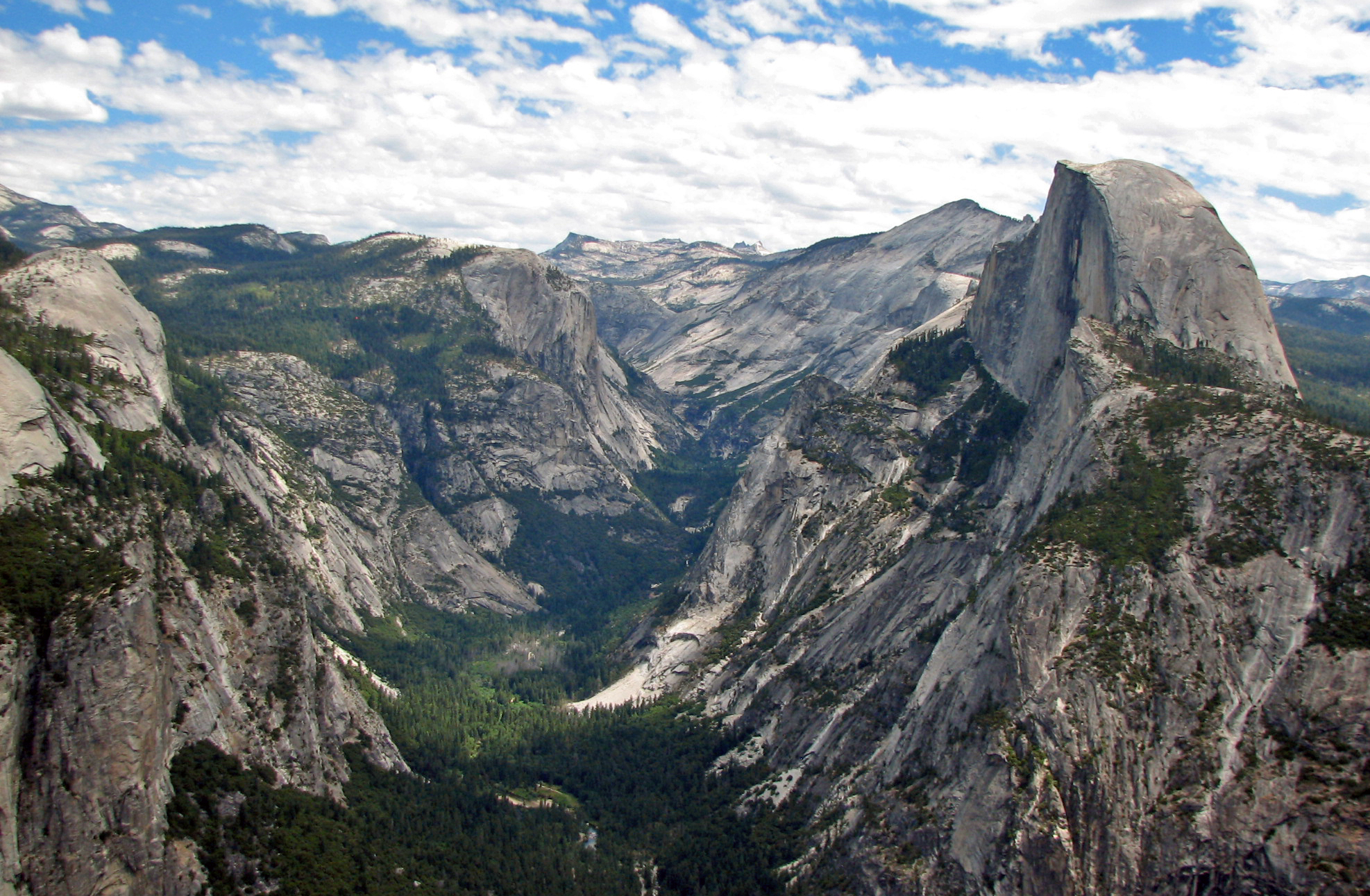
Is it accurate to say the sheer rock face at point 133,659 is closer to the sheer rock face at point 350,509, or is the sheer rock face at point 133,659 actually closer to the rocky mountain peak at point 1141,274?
the sheer rock face at point 350,509

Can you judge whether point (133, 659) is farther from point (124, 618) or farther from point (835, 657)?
point (835, 657)

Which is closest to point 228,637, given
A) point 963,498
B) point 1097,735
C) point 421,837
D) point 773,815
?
point 421,837

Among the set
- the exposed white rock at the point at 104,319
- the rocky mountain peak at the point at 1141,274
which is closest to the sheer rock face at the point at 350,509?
the exposed white rock at the point at 104,319

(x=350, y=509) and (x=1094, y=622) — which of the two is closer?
(x=1094, y=622)

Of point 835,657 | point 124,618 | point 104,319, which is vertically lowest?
point 835,657

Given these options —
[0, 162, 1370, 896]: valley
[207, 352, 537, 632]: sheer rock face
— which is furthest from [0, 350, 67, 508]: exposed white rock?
[207, 352, 537, 632]: sheer rock face

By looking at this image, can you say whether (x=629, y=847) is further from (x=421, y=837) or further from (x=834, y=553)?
(x=834, y=553)

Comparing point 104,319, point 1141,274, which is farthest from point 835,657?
point 104,319
